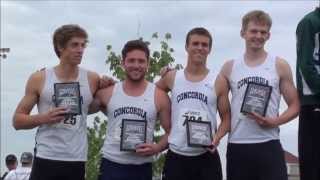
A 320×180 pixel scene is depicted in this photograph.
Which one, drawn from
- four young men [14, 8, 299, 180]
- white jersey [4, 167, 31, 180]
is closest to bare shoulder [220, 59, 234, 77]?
four young men [14, 8, 299, 180]

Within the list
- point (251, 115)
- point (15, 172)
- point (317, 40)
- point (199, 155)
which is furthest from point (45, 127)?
point (15, 172)

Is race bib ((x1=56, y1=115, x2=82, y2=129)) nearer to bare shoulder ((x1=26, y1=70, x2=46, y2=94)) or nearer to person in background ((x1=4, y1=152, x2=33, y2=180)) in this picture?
bare shoulder ((x1=26, y1=70, x2=46, y2=94))

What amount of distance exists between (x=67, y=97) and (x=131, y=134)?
76 centimetres

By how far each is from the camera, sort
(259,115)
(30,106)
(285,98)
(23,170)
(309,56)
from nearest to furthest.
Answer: (309,56)
(259,115)
(285,98)
(30,106)
(23,170)

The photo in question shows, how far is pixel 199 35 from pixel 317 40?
132cm

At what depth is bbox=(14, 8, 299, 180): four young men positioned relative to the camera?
7.03 meters

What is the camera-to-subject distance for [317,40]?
256 inches

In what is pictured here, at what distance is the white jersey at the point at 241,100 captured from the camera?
277 inches

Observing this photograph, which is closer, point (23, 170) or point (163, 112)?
point (163, 112)

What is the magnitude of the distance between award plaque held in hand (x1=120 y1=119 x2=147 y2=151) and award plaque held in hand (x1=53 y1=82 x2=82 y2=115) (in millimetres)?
510

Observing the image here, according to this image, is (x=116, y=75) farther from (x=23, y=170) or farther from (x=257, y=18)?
(x=257, y=18)

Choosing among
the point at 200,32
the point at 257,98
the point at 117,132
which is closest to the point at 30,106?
the point at 117,132

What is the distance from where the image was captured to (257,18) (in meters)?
7.06

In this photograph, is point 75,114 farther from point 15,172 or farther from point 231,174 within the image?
point 15,172
